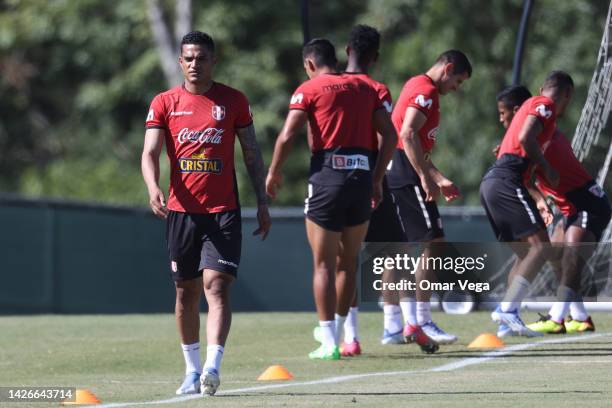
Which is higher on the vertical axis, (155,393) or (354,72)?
(354,72)

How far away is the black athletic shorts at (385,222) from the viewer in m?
12.7

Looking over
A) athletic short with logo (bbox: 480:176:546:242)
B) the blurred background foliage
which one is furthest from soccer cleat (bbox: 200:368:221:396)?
the blurred background foliage

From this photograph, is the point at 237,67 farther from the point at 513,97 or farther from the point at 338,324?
the point at 338,324

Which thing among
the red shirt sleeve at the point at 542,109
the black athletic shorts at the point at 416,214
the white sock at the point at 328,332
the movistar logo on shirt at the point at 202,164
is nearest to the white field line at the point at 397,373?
the white sock at the point at 328,332

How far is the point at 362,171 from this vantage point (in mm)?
11711

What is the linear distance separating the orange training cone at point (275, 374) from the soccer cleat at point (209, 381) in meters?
1.24

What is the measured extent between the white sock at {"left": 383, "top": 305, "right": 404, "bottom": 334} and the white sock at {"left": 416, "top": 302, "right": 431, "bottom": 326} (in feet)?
0.50

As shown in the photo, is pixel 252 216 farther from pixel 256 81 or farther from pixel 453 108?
pixel 256 81

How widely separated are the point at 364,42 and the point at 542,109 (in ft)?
5.36

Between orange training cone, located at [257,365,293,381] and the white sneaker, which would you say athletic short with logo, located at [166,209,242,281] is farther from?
the white sneaker

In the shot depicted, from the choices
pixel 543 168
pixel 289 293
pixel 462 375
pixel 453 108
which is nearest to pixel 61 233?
pixel 289 293

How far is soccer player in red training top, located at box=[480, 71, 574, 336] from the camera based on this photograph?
13.2 meters

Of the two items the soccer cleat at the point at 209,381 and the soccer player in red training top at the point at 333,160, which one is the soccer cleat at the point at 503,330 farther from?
the soccer cleat at the point at 209,381

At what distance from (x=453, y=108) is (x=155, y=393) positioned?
71.5 feet
